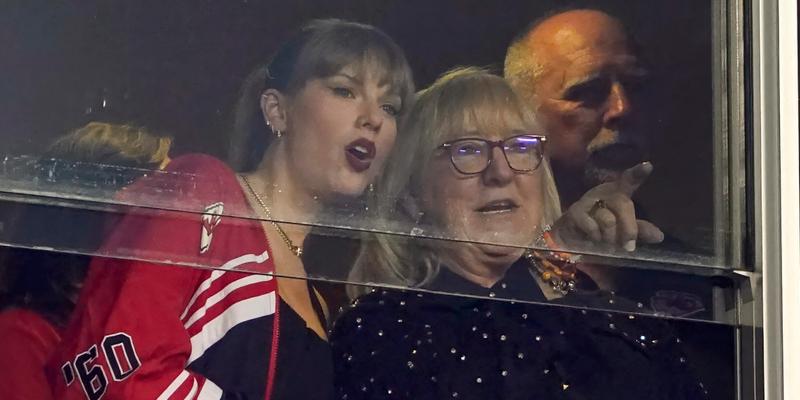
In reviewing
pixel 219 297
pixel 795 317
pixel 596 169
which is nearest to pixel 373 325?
pixel 219 297

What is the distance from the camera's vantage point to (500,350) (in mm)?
940

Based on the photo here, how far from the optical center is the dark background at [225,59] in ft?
2.99

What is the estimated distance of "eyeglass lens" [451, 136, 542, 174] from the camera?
0.93 meters

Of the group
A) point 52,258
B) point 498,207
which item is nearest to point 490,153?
point 498,207

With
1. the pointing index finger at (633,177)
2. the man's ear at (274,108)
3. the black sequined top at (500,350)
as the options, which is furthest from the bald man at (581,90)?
the man's ear at (274,108)

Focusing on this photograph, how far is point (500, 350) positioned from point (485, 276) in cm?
8

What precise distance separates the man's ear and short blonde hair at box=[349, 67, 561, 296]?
116mm

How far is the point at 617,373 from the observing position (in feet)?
3.07

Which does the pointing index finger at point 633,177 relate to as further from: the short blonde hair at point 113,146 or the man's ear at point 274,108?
the short blonde hair at point 113,146

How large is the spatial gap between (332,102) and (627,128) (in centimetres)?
30

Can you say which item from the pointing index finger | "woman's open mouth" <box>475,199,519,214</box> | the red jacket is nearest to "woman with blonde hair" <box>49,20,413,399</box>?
the red jacket

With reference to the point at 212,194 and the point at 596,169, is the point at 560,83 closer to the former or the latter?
the point at 596,169

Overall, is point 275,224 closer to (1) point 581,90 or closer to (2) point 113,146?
(2) point 113,146

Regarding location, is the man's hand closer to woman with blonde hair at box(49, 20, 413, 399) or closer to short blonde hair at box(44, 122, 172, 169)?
woman with blonde hair at box(49, 20, 413, 399)
